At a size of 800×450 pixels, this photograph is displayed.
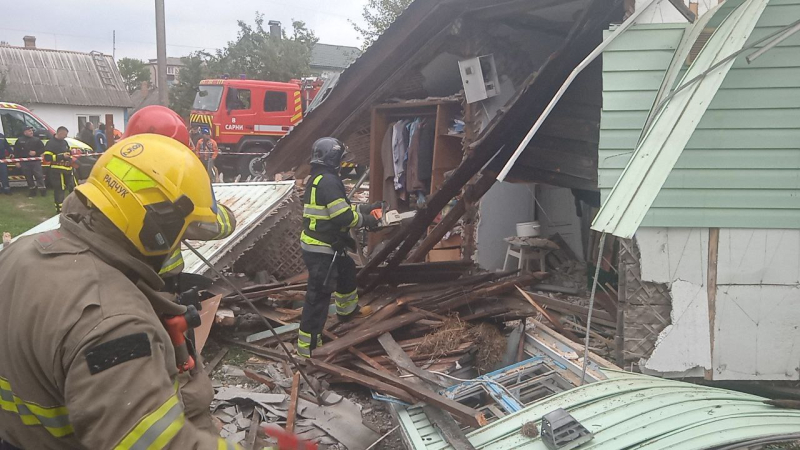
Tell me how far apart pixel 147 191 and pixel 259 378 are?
14.2ft

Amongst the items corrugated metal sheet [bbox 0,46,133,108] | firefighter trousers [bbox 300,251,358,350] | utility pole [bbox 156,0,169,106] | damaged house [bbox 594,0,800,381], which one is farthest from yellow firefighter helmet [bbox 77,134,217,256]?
corrugated metal sheet [bbox 0,46,133,108]

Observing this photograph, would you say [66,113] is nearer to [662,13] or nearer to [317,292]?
[317,292]

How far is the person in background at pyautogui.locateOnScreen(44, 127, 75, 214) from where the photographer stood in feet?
43.1

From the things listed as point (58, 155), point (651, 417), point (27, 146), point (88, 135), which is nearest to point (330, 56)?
point (88, 135)

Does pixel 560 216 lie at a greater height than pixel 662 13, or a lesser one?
lesser

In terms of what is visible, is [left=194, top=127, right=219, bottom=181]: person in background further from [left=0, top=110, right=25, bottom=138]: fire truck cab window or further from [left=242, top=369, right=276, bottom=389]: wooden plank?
[left=242, top=369, right=276, bottom=389]: wooden plank

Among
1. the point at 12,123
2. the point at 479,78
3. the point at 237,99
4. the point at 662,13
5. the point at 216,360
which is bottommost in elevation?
the point at 216,360

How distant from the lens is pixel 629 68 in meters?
4.96

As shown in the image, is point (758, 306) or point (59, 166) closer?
point (758, 306)

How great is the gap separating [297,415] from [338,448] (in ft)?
1.80

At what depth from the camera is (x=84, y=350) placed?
1.48 meters

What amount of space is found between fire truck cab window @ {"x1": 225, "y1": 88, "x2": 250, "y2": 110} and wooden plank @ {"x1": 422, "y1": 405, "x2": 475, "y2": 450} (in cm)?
1722

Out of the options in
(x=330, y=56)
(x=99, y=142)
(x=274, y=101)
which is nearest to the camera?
(x=99, y=142)

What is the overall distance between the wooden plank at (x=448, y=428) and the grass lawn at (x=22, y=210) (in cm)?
984
